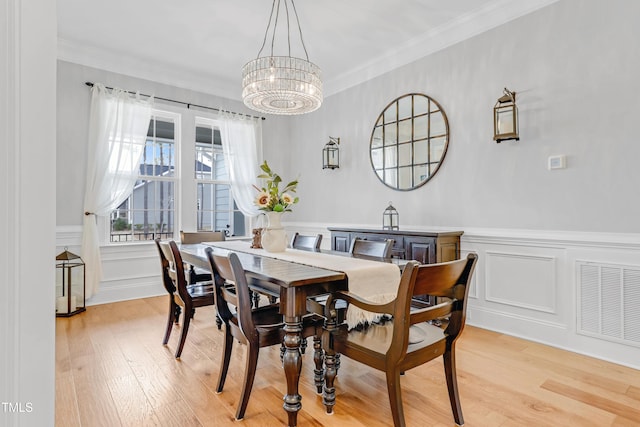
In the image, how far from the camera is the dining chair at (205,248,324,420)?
1752mm

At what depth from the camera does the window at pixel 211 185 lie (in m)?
4.84

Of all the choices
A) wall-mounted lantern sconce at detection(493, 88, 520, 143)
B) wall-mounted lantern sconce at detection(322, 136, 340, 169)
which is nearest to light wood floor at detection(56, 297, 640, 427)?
wall-mounted lantern sconce at detection(493, 88, 520, 143)

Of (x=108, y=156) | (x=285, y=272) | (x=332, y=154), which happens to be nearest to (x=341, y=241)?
(x=332, y=154)

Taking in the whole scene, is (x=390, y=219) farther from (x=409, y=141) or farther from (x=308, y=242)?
(x=308, y=242)

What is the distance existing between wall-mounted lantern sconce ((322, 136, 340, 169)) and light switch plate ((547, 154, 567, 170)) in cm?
250

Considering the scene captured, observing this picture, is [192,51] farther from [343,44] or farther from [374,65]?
[374,65]

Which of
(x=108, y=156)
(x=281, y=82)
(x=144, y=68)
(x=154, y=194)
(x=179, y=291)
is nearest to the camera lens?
(x=179, y=291)

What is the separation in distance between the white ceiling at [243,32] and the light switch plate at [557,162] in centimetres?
127

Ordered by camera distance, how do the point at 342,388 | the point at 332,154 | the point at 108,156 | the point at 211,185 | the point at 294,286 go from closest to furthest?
the point at 294,286 < the point at 342,388 < the point at 108,156 < the point at 332,154 < the point at 211,185

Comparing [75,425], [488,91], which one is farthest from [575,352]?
[75,425]

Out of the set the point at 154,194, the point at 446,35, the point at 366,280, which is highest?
the point at 446,35

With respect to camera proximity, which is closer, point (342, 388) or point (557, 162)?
point (342, 388)

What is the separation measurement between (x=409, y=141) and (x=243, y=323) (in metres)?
2.81

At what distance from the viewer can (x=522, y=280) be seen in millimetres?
2979
